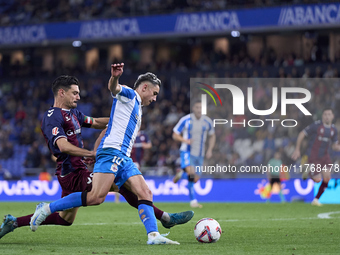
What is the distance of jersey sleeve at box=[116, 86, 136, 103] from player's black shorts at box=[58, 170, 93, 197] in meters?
1.08

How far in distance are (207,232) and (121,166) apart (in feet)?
4.00

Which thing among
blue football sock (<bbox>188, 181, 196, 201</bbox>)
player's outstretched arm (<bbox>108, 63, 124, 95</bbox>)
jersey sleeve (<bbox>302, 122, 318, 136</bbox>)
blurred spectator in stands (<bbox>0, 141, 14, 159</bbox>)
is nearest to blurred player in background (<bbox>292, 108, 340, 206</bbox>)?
jersey sleeve (<bbox>302, 122, 318, 136</bbox>)

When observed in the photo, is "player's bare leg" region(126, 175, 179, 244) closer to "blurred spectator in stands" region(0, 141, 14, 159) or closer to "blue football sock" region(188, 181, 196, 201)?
"blue football sock" region(188, 181, 196, 201)

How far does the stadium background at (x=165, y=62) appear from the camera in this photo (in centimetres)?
1870

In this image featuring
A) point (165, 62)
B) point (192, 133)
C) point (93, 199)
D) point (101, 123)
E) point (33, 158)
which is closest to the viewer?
point (93, 199)

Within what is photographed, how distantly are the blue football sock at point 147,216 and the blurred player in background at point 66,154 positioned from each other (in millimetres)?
601

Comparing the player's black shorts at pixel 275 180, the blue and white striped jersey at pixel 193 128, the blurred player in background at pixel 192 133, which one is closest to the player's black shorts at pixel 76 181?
the blurred player in background at pixel 192 133

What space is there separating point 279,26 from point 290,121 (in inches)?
239

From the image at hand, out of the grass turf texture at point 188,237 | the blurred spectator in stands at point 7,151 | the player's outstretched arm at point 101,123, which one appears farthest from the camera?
the blurred spectator in stands at point 7,151

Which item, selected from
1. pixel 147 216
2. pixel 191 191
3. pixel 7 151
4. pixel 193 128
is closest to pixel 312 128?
pixel 193 128

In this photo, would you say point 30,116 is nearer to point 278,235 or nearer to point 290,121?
point 290,121

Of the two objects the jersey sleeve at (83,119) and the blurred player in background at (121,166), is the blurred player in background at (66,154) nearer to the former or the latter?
the jersey sleeve at (83,119)

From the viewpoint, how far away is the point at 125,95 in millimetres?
6398

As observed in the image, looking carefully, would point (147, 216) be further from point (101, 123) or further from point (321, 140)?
point (321, 140)
